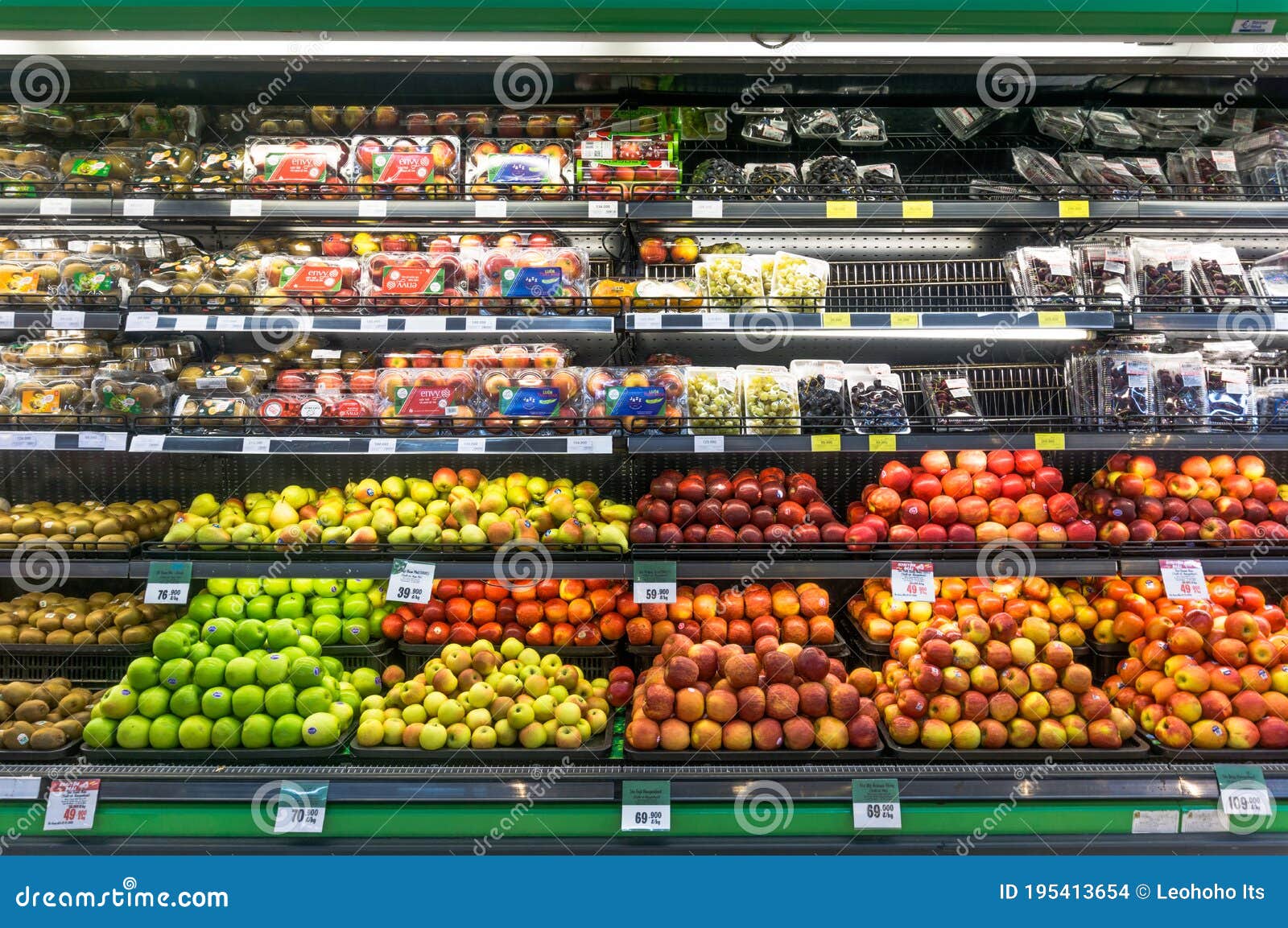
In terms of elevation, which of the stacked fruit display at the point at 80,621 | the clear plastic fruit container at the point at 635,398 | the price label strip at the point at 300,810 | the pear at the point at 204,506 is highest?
the clear plastic fruit container at the point at 635,398

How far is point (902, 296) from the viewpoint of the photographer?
9.84 ft

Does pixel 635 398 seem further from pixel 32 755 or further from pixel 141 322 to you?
pixel 32 755

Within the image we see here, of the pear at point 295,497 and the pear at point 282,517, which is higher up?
the pear at point 295,497

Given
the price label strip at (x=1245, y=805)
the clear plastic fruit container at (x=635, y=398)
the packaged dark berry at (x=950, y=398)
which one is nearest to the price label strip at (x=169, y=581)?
the clear plastic fruit container at (x=635, y=398)

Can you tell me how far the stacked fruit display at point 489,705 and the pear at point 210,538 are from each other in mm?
722

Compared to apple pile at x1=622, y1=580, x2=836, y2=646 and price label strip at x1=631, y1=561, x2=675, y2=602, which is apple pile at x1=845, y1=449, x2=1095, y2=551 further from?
price label strip at x1=631, y1=561, x2=675, y2=602

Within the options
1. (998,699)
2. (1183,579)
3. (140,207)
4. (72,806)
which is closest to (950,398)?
(1183,579)

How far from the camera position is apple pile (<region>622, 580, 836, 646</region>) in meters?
2.44

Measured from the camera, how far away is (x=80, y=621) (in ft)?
8.38

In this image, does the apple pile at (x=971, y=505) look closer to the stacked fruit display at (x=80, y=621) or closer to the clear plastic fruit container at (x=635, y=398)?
the clear plastic fruit container at (x=635, y=398)

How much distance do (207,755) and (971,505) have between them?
2.45 metres

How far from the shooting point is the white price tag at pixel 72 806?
2.06m

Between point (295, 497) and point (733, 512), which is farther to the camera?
point (295, 497)
